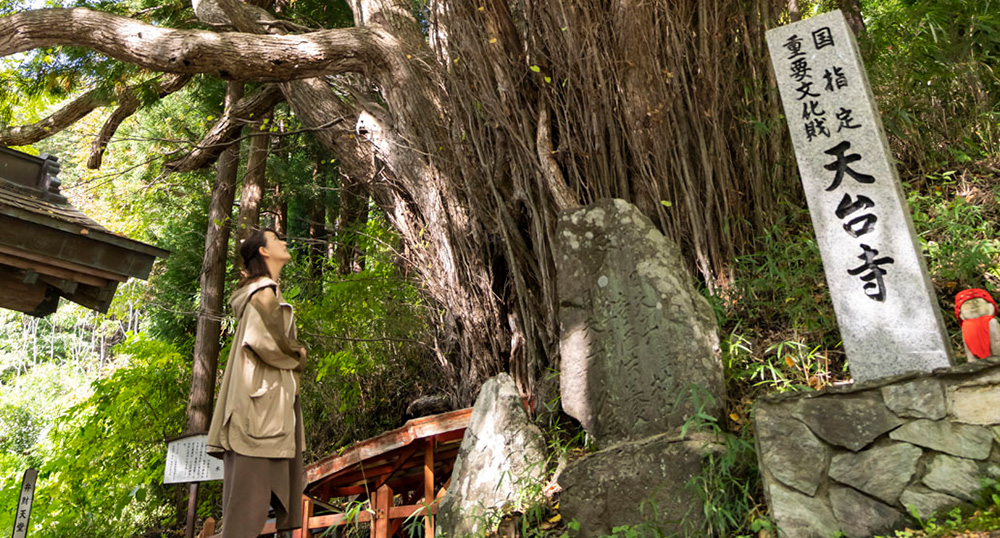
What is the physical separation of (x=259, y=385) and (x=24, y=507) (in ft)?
12.9

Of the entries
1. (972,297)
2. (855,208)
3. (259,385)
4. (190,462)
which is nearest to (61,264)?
(259,385)

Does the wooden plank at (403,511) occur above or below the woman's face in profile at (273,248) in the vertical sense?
below

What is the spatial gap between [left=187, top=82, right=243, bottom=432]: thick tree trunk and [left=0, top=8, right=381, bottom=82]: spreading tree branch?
3.31 meters

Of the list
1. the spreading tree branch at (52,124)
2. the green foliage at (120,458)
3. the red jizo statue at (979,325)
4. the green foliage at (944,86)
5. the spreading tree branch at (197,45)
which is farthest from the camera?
the green foliage at (120,458)

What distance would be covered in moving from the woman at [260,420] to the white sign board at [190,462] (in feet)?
10.2

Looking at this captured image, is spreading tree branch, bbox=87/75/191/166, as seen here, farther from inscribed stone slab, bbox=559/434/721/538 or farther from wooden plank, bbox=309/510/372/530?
inscribed stone slab, bbox=559/434/721/538

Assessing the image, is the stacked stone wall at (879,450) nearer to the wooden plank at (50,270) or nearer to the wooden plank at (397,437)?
the wooden plank at (397,437)

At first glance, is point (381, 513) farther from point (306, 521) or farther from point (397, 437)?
point (306, 521)

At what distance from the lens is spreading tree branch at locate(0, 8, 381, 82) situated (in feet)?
17.6

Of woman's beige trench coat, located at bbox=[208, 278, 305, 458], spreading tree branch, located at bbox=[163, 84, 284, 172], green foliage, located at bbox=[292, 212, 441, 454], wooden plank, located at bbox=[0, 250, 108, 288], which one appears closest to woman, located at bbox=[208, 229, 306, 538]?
woman's beige trench coat, located at bbox=[208, 278, 305, 458]

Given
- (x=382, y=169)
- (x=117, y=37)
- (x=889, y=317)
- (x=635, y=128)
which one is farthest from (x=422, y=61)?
(x=889, y=317)

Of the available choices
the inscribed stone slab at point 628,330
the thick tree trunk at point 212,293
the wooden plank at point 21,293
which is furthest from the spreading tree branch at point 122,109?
the inscribed stone slab at point 628,330

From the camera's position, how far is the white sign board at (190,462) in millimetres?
5551

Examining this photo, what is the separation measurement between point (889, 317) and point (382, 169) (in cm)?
413
